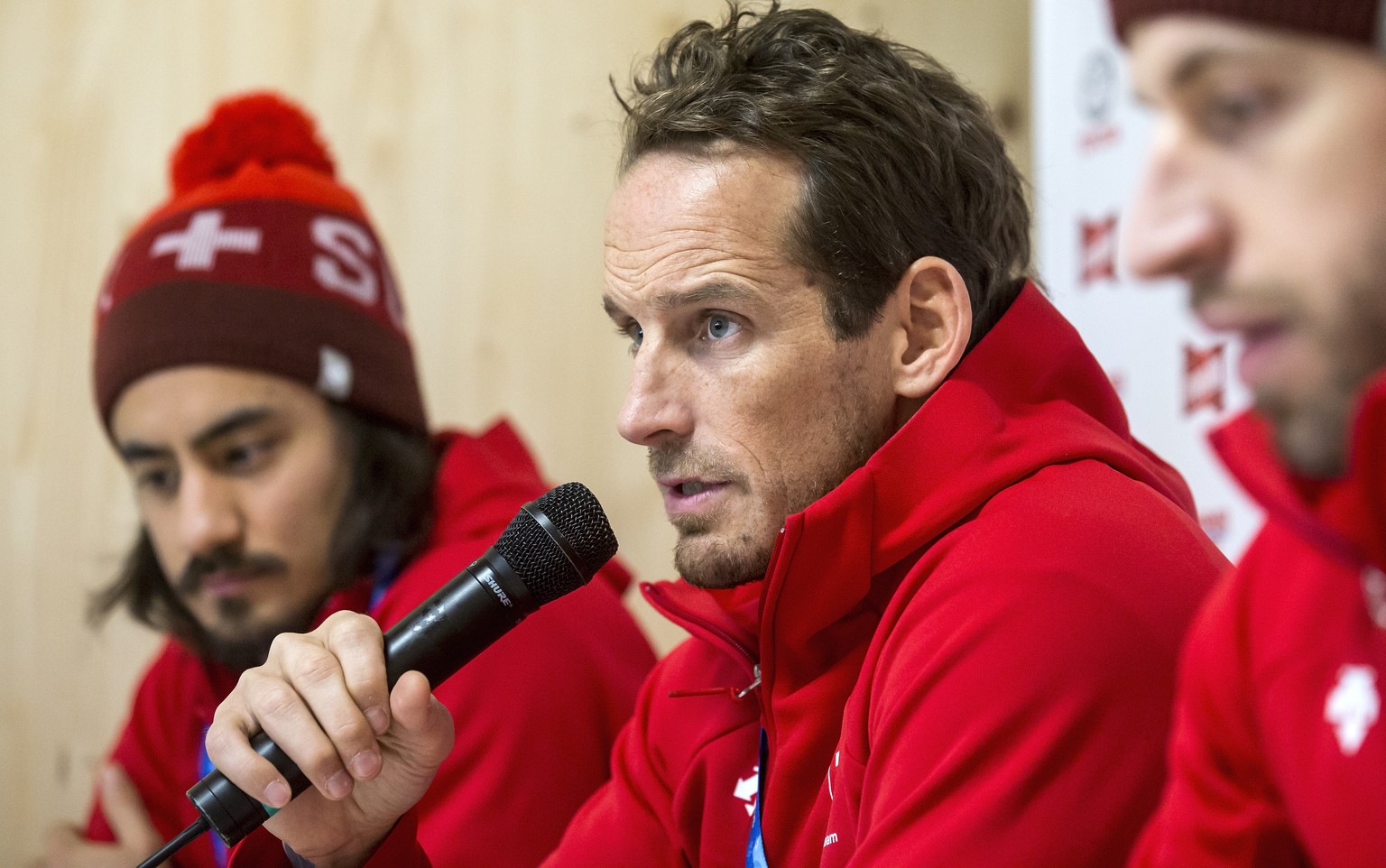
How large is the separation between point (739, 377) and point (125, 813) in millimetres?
998

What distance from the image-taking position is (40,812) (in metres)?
2.29

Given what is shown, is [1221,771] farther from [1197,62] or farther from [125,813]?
[125,813]

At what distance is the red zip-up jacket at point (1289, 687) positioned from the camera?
0.52 m

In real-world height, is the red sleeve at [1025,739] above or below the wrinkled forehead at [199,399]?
below

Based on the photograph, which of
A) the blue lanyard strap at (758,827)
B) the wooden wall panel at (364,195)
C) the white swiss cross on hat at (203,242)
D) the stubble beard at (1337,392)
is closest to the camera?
the stubble beard at (1337,392)

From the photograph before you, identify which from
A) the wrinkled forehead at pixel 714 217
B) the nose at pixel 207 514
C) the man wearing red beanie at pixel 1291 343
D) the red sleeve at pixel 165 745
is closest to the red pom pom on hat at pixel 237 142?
the nose at pixel 207 514

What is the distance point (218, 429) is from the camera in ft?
5.51

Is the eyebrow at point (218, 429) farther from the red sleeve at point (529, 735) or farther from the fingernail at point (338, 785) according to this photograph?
the fingernail at point (338, 785)

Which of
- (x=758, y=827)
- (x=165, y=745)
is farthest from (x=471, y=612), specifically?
(x=165, y=745)

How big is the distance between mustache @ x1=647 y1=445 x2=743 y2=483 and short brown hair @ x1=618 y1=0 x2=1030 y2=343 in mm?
145

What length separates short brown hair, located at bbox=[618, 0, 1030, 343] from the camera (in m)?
1.14

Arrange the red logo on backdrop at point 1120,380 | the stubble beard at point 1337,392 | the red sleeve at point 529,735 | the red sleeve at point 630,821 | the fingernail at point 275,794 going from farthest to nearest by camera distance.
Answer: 1. the red logo on backdrop at point 1120,380
2. the red sleeve at point 529,735
3. the red sleeve at point 630,821
4. the fingernail at point 275,794
5. the stubble beard at point 1337,392

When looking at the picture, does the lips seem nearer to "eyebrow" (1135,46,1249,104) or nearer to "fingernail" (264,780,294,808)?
"fingernail" (264,780,294,808)

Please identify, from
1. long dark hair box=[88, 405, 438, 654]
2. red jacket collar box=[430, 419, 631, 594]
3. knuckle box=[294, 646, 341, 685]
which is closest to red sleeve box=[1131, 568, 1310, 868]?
knuckle box=[294, 646, 341, 685]
